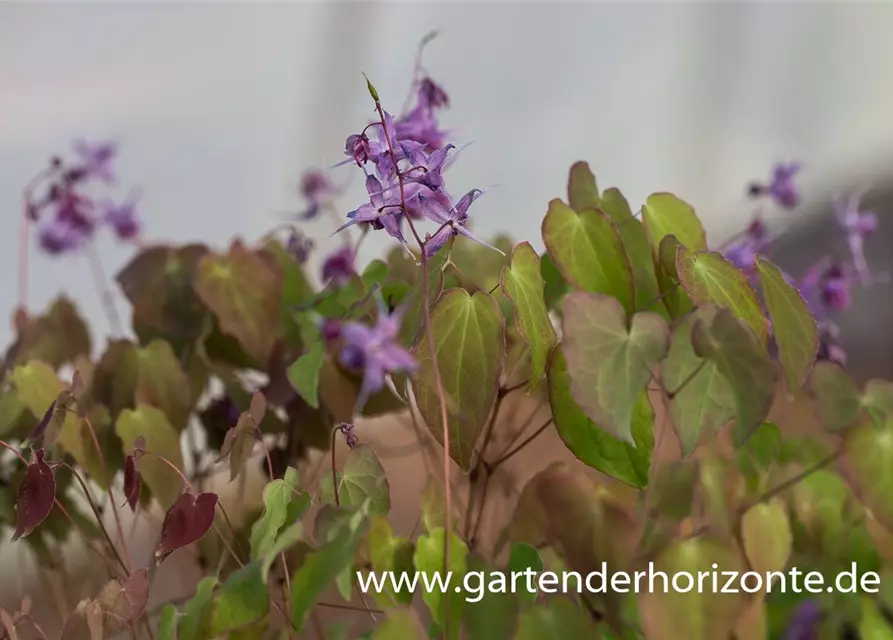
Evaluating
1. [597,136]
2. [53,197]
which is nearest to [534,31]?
[597,136]

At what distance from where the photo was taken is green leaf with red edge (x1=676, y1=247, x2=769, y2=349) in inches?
15.6

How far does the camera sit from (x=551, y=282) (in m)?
0.54

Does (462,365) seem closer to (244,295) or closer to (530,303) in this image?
(530,303)

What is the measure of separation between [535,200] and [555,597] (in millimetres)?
1233

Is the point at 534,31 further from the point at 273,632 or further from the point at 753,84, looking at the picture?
the point at 273,632

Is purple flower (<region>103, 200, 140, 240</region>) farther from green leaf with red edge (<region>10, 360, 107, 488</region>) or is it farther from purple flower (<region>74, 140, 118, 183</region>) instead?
green leaf with red edge (<region>10, 360, 107, 488</region>)

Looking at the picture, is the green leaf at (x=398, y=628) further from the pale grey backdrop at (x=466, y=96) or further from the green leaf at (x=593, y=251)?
the pale grey backdrop at (x=466, y=96)

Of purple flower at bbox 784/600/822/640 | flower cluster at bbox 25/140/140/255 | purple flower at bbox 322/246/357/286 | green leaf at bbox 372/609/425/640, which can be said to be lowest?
purple flower at bbox 784/600/822/640

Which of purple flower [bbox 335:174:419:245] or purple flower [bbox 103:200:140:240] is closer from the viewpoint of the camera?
purple flower [bbox 335:174:419:245]

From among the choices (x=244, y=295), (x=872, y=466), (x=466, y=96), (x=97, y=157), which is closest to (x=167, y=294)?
(x=244, y=295)

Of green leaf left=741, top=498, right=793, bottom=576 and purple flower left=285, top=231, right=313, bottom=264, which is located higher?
purple flower left=285, top=231, right=313, bottom=264

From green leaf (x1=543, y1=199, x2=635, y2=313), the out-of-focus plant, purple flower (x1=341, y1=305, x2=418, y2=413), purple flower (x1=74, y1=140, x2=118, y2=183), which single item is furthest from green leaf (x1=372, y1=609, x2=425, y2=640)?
purple flower (x1=74, y1=140, x2=118, y2=183)

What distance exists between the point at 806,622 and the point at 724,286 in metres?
0.29

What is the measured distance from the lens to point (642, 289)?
499mm
